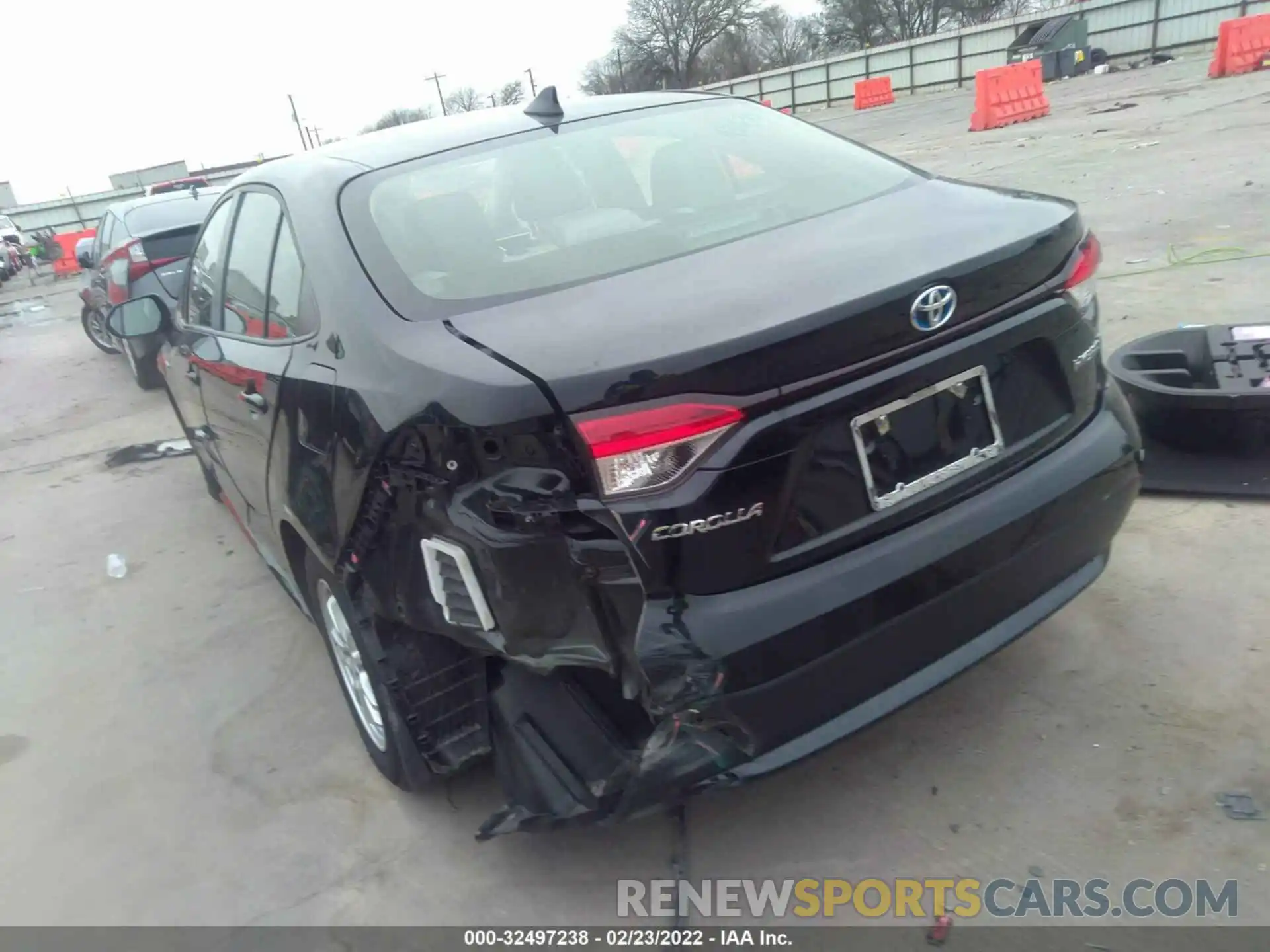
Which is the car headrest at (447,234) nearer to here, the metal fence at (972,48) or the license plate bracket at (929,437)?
the license plate bracket at (929,437)

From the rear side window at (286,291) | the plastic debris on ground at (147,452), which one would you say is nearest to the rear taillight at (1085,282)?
the rear side window at (286,291)

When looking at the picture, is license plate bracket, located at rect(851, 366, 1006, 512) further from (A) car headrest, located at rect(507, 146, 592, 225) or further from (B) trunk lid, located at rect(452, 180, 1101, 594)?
(A) car headrest, located at rect(507, 146, 592, 225)

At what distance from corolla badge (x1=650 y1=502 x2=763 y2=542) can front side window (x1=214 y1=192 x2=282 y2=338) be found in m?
1.78

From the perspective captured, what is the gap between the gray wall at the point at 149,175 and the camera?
59.1 meters

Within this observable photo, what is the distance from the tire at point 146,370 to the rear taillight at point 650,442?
7.99 meters

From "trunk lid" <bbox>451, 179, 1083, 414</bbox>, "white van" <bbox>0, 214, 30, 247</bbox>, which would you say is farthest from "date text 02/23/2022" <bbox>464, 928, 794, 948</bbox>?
"white van" <bbox>0, 214, 30, 247</bbox>

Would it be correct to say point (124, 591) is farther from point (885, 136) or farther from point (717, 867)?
point (885, 136)

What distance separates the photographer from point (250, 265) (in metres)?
3.30

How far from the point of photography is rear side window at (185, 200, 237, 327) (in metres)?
3.73

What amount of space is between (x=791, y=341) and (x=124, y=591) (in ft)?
13.2

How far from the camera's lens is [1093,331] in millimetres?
2477

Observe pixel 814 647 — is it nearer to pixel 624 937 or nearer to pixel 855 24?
pixel 624 937

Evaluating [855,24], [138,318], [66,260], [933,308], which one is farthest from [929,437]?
[855,24]

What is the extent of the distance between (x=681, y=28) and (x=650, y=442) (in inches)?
2772
